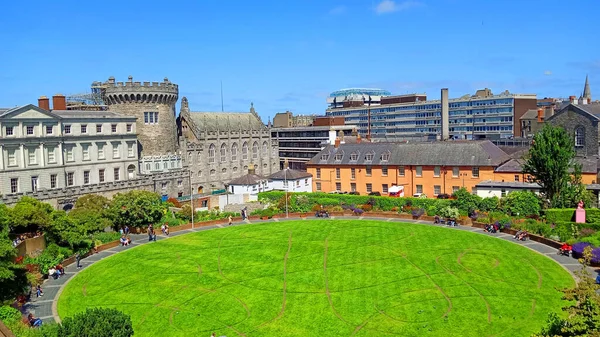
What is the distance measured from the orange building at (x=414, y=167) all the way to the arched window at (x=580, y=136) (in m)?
15.9

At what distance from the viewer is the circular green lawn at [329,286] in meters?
33.8

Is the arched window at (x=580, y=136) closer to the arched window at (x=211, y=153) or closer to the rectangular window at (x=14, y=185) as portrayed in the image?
the arched window at (x=211, y=153)

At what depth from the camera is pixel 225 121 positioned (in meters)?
112

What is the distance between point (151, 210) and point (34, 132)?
21718 millimetres

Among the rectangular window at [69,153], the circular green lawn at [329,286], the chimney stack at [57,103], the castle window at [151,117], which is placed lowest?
the circular green lawn at [329,286]

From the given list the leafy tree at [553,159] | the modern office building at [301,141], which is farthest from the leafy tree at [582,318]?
the modern office building at [301,141]

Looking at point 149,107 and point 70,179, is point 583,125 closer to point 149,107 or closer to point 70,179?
point 149,107

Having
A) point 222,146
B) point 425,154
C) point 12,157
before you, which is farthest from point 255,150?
point 12,157

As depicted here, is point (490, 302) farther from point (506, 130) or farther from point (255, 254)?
point (506, 130)

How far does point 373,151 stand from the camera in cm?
8444

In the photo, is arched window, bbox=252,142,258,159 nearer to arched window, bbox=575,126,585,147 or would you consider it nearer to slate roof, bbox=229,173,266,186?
slate roof, bbox=229,173,266,186

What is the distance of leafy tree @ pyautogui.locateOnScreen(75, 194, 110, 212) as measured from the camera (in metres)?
62.5

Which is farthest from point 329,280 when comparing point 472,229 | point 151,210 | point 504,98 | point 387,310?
point 504,98

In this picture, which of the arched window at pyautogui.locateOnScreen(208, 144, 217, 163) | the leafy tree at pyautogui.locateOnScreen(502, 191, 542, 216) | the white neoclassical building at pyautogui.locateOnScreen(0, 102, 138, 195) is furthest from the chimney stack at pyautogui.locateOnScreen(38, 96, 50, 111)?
the leafy tree at pyautogui.locateOnScreen(502, 191, 542, 216)
